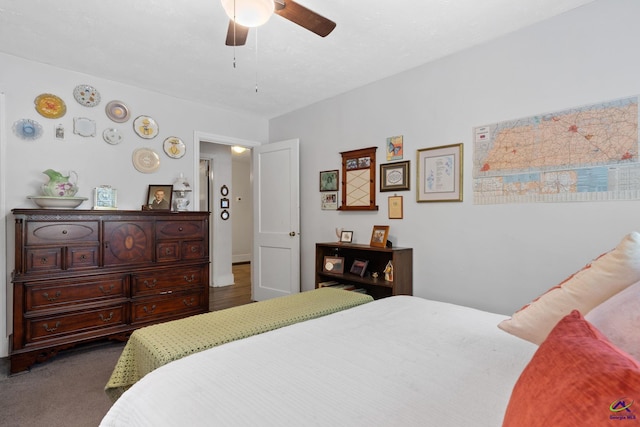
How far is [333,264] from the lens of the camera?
350 centimetres

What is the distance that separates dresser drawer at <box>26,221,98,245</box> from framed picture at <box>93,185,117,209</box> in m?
0.40

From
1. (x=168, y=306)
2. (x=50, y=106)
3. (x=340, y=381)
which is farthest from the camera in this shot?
(x=168, y=306)

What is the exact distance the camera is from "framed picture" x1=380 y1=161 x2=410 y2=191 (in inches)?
122

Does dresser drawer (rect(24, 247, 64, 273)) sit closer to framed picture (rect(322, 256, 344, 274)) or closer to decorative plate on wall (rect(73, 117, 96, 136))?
decorative plate on wall (rect(73, 117, 96, 136))

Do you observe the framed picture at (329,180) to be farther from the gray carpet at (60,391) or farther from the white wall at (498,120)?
the gray carpet at (60,391)

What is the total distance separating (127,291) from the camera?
9.68ft

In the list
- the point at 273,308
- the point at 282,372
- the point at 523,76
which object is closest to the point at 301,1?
the point at 523,76

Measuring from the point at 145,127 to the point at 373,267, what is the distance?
288 centimetres

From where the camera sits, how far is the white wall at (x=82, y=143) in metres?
2.76

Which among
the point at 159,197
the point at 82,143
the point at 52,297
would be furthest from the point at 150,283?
the point at 82,143

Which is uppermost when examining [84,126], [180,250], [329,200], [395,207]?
[84,126]

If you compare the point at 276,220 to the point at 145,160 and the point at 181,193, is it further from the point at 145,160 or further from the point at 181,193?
the point at 145,160

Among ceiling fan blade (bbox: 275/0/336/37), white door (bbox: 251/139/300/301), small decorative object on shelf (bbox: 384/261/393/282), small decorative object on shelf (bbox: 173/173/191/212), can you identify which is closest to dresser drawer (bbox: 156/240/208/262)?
small decorative object on shelf (bbox: 173/173/191/212)

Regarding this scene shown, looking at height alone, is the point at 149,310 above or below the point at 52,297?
below
